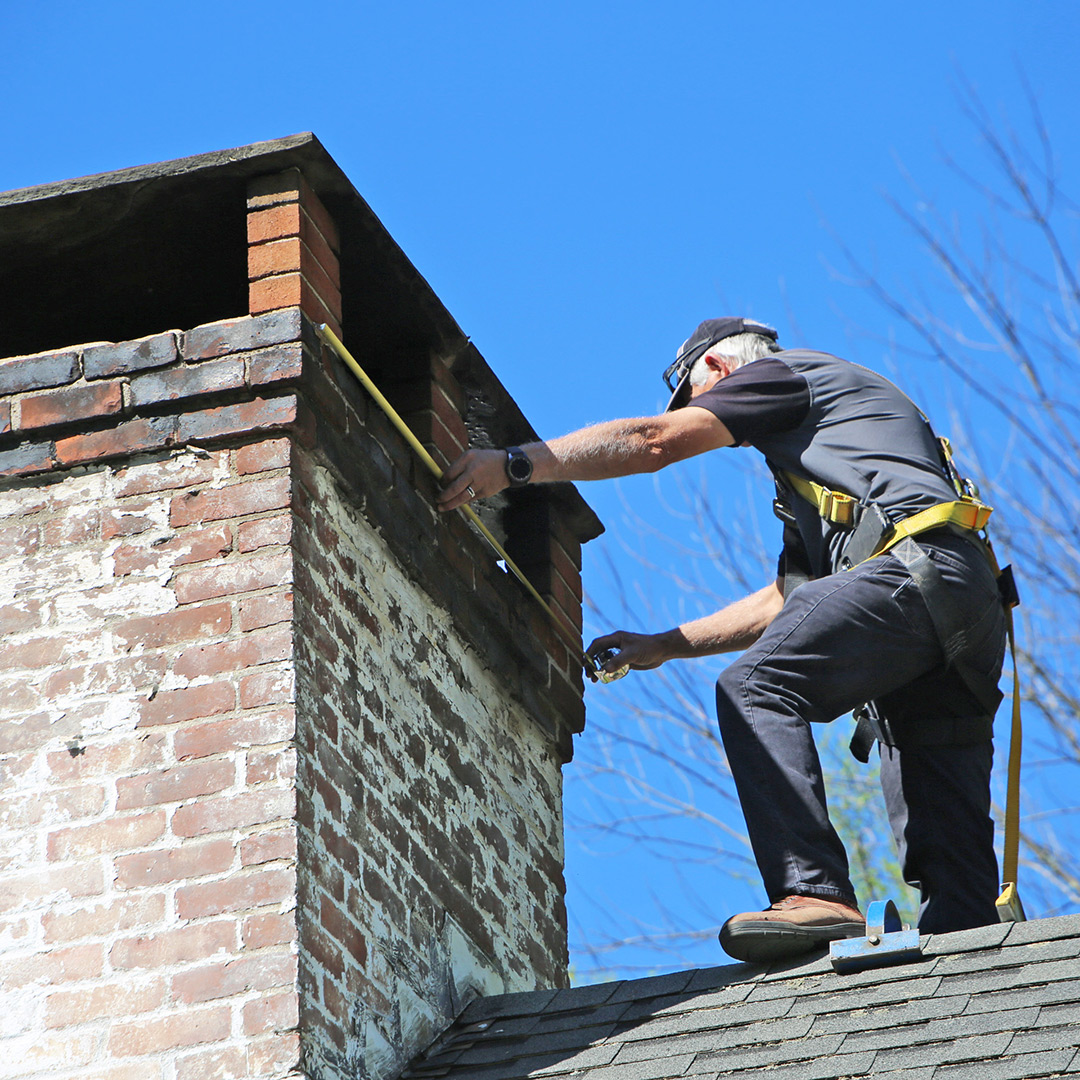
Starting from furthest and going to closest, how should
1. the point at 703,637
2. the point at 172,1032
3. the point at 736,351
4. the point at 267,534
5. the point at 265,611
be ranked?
the point at 703,637 → the point at 736,351 → the point at 267,534 → the point at 265,611 → the point at 172,1032

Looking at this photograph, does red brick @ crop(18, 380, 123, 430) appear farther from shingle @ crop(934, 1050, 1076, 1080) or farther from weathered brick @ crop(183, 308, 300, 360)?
shingle @ crop(934, 1050, 1076, 1080)

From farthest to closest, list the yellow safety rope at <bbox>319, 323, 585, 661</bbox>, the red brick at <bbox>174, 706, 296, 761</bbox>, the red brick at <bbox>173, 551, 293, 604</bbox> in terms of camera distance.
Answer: the yellow safety rope at <bbox>319, 323, 585, 661</bbox>, the red brick at <bbox>173, 551, 293, 604</bbox>, the red brick at <bbox>174, 706, 296, 761</bbox>

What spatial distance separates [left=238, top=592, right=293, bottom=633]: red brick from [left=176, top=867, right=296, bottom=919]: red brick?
2.08ft

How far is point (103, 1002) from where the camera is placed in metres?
3.96

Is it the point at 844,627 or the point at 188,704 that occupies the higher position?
the point at 844,627

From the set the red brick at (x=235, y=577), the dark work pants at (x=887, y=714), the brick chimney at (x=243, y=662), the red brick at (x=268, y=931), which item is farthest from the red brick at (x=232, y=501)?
the dark work pants at (x=887, y=714)

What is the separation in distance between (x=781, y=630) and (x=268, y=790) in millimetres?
1494

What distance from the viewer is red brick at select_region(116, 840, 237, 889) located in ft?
13.3

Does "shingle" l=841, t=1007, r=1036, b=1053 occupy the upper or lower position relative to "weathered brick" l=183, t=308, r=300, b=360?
lower

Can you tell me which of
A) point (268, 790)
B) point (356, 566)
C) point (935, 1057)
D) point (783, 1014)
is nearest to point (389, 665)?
point (356, 566)

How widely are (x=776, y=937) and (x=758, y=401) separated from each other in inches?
62.2

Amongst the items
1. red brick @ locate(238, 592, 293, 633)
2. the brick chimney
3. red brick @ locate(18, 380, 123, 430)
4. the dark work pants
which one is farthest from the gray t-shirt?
red brick @ locate(18, 380, 123, 430)

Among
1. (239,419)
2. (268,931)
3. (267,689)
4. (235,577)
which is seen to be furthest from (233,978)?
(239,419)

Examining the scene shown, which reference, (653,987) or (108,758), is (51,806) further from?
(653,987)
